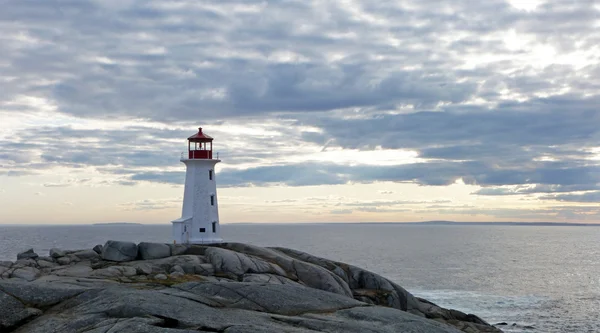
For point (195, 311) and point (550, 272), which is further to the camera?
point (550, 272)

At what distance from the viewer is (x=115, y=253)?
46.1 m

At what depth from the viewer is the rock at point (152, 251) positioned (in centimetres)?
4681

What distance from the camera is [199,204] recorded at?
2282 inches

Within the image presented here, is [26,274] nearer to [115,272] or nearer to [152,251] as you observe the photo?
[115,272]

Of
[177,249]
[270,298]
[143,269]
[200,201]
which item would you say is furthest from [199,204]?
[270,298]

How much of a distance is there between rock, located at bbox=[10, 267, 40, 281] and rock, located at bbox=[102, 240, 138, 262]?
18.7ft

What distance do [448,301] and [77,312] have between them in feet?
201

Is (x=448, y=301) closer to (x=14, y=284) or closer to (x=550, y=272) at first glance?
(x=550, y=272)

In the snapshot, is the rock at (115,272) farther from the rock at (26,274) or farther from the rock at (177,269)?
the rock at (26,274)

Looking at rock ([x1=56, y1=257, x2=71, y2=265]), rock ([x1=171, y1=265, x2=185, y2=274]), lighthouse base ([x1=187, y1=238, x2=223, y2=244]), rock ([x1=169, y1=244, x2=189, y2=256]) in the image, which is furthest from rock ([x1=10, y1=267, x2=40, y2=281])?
lighthouse base ([x1=187, y1=238, x2=223, y2=244])

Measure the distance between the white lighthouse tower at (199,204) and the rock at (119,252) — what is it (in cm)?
1088

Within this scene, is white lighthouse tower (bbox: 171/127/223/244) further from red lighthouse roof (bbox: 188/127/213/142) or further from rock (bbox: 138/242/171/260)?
rock (bbox: 138/242/171/260)

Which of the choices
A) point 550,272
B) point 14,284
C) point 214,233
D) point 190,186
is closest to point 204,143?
point 190,186

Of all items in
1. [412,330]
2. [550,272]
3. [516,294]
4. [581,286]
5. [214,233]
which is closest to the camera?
[412,330]
